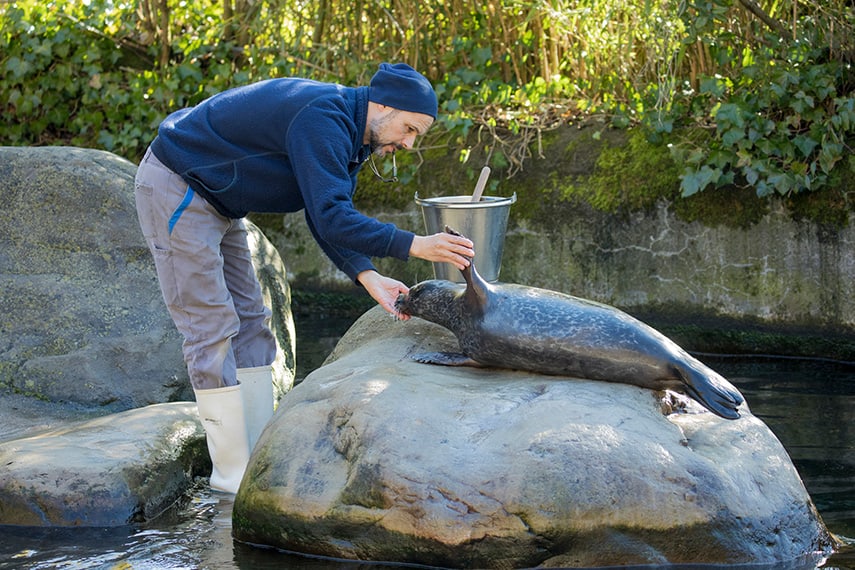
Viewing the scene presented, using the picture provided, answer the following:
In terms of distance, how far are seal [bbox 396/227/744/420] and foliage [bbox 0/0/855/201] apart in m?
2.91

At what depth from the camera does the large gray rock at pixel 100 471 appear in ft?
13.9

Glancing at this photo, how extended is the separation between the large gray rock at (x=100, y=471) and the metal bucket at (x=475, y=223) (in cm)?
144

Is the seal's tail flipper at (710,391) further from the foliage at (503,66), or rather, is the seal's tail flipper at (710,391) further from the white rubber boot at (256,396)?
the foliage at (503,66)

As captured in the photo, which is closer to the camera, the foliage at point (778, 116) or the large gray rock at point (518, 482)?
the large gray rock at point (518, 482)

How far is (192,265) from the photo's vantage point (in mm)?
4195

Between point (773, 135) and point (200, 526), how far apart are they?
4.58 metres

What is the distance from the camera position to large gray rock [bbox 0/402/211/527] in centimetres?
424

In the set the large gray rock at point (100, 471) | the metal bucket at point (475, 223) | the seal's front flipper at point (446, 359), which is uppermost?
the metal bucket at point (475, 223)

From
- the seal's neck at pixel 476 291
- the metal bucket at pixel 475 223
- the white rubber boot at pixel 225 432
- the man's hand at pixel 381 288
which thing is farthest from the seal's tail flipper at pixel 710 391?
the white rubber boot at pixel 225 432

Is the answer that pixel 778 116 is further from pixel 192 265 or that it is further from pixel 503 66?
pixel 192 265

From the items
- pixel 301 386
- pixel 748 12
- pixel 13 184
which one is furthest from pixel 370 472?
pixel 748 12

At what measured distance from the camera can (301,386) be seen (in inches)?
171

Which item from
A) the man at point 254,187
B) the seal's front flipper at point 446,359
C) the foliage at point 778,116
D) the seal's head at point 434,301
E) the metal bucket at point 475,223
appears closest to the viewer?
the man at point 254,187

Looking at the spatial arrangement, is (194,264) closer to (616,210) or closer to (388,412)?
(388,412)
